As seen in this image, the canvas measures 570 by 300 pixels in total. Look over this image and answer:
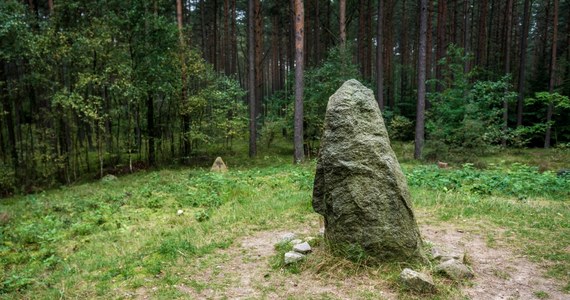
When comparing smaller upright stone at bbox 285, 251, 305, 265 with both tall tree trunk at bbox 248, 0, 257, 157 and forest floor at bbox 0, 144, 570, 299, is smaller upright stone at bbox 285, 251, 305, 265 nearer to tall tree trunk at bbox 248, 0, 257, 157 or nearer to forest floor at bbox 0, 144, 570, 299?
forest floor at bbox 0, 144, 570, 299

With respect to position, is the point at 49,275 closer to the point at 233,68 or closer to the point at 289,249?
the point at 289,249

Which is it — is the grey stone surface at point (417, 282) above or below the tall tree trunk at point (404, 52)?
below

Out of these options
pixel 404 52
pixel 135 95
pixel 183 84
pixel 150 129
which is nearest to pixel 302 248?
pixel 135 95

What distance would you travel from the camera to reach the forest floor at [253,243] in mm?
5020

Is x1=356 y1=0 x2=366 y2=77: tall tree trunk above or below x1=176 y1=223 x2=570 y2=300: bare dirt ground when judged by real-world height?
above

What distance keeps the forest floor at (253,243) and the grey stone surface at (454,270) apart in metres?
0.11

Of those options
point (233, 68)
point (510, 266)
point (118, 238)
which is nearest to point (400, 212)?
point (510, 266)

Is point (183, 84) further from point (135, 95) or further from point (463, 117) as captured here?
point (463, 117)

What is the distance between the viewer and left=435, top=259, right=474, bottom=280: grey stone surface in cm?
506

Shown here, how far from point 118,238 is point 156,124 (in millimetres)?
14396

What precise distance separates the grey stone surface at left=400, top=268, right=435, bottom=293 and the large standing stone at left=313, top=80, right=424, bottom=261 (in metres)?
0.54

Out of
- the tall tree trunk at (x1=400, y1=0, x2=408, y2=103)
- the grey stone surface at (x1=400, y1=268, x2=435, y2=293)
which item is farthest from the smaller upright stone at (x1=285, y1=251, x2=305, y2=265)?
the tall tree trunk at (x1=400, y1=0, x2=408, y2=103)

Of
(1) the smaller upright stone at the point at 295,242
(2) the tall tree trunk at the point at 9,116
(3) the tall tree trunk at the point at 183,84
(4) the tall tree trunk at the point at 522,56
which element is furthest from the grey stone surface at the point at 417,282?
(4) the tall tree trunk at the point at 522,56

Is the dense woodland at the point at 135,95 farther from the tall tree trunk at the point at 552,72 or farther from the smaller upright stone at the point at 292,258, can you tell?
the smaller upright stone at the point at 292,258
